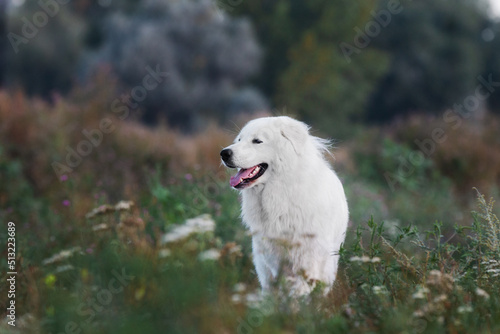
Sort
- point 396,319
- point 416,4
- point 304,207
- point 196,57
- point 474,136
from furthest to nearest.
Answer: point 416,4 < point 196,57 < point 474,136 < point 304,207 < point 396,319

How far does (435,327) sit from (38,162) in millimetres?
8047

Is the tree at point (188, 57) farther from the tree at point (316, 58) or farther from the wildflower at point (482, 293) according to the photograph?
the wildflower at point (482, 293)

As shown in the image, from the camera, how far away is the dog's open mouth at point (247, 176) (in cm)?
467

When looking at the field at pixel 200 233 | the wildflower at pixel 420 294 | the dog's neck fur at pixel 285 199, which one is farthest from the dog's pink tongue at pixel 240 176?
the wildflower at pixel 420 294

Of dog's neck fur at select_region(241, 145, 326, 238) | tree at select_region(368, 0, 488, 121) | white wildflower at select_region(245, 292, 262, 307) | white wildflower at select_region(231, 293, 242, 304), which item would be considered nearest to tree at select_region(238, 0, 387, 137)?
tree at select_region(368, 0, 488, 121)

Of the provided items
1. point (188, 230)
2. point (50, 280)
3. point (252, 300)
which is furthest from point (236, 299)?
point (50, 280)

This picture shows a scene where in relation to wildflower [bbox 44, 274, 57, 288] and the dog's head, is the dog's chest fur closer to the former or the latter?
the dog's head

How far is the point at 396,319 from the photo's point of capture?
294 centimetres

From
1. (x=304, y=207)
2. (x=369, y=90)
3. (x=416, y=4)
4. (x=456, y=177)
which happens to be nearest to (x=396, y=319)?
(x=304, y=207)

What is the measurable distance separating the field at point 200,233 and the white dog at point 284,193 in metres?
0.23

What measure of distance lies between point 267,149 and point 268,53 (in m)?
25.1

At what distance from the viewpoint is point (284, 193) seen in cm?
471

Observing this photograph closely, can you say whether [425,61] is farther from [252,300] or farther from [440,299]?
[252,300]

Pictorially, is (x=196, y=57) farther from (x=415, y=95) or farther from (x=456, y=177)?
(x=456, y=177)
